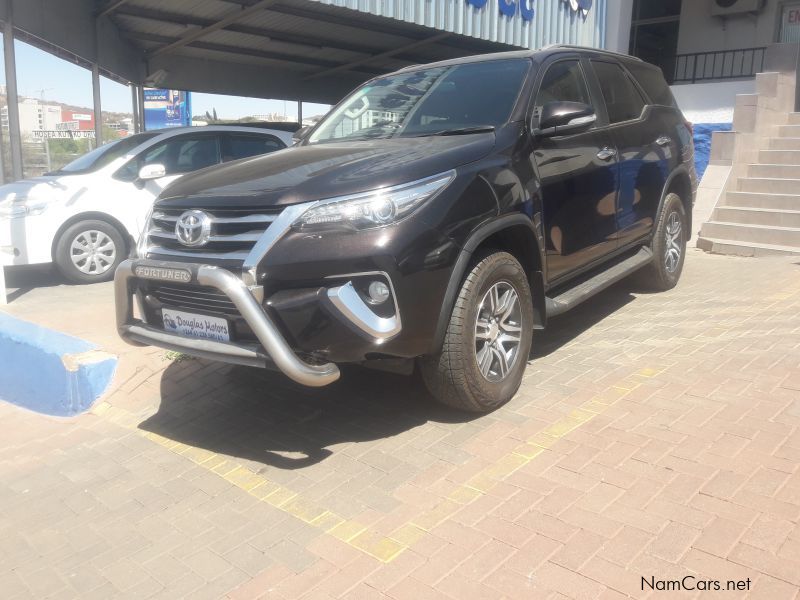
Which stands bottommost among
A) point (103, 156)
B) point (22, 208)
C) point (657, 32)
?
point (22, 208)

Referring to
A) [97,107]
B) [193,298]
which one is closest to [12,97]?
[97,107]

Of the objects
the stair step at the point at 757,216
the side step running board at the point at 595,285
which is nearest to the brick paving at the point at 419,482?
the side step running board at the point at 595,285

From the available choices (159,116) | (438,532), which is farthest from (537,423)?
(159,116)

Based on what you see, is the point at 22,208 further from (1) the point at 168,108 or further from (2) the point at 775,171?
(1) the point at 168,108

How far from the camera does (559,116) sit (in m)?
4.04

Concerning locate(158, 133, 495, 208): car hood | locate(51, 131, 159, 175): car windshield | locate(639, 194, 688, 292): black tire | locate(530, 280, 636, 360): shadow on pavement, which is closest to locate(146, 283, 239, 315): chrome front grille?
locate(158, 133, 495, 208): car hood

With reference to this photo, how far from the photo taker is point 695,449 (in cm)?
342

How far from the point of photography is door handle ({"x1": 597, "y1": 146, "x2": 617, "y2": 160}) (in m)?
4.84

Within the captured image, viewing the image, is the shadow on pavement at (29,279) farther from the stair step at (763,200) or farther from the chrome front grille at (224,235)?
the stair step at (763,200)

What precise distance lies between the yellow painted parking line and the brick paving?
0.4 inches

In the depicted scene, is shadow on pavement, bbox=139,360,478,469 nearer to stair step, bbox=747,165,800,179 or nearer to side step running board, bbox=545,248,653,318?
side step running board, bbox=545,248,653,318

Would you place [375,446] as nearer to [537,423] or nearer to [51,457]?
[537,423]

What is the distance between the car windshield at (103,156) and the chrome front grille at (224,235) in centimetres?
491

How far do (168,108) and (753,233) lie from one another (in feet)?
74.5
